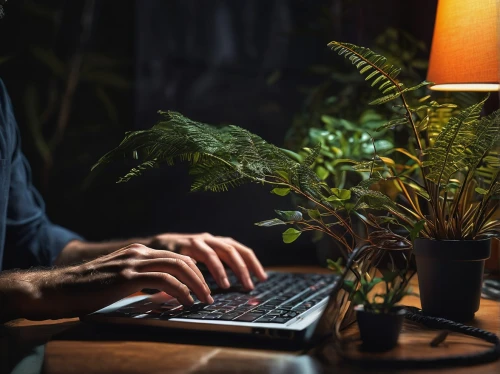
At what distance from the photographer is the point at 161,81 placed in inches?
68.8

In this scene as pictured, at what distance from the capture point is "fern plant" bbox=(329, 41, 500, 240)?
0.77 metres

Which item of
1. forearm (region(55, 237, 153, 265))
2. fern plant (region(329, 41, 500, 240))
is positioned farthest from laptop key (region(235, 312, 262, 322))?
forearm (region(55, 237, 153, 265))

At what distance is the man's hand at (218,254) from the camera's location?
42.6 inches

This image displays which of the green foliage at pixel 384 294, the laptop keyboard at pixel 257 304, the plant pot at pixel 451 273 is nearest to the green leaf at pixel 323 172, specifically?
the laptop keyboard at pixel 257 304

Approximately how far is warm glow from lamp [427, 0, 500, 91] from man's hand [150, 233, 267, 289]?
1.53 feet

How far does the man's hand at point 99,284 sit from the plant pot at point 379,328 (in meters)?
0.26

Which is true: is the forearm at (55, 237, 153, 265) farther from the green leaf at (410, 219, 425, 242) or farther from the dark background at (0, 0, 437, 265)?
the green leaf at (410, 219, 425, 242)

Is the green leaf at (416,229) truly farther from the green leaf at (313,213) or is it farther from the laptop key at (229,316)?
the laptop key at (229,316)

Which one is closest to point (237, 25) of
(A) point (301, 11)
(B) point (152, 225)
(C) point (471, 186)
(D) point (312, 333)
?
(A) point (301, 11)

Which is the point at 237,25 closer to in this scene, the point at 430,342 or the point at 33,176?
the point at 33,176

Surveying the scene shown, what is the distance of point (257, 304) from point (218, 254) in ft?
0.89

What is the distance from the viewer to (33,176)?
6.03ft

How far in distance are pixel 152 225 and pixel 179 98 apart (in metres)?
0.38

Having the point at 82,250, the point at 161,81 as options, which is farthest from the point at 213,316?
the point at 161,81
